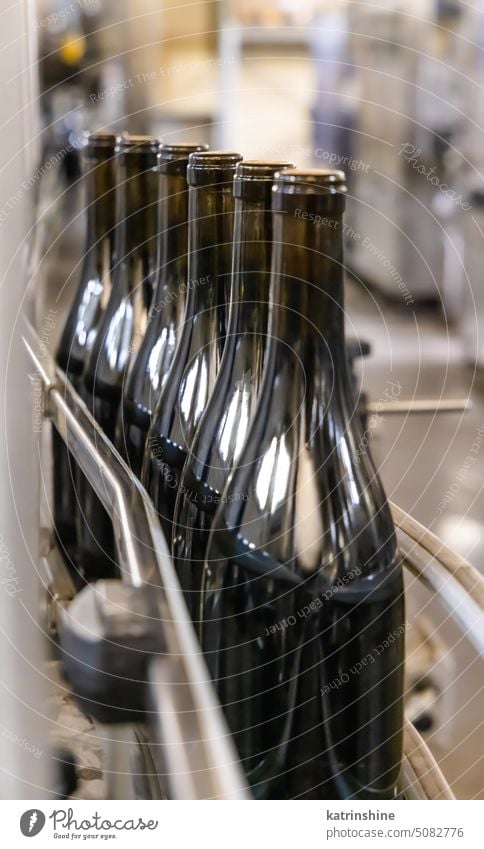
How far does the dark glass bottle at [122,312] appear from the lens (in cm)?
31

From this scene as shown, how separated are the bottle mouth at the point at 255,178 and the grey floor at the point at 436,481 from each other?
145 millimetres

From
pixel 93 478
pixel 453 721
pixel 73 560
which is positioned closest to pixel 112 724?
pixel 93 478

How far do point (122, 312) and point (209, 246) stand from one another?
91 mm

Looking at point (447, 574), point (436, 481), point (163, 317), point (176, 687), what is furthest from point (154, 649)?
point (436, 481)

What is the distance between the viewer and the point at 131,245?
0.34m

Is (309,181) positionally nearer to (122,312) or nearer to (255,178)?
(255,178)

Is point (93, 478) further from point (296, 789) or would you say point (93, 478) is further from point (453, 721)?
point (453, 721)

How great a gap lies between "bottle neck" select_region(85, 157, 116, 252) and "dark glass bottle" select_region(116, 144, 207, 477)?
35mm

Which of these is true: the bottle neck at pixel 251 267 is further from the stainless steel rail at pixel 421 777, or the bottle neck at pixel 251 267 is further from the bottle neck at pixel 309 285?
→ the stainless steel rail at pixel 421 777

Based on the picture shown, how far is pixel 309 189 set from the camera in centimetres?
21

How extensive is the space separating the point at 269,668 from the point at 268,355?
0.08 m

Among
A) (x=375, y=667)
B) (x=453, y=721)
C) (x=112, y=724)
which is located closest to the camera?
(x=112, y=724)

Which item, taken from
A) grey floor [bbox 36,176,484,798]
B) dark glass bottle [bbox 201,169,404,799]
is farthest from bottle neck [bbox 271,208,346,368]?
grey floor [bbox 36,176,484,798]

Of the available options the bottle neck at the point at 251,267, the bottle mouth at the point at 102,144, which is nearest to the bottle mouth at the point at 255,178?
the bottle neck at the point at 251,267
